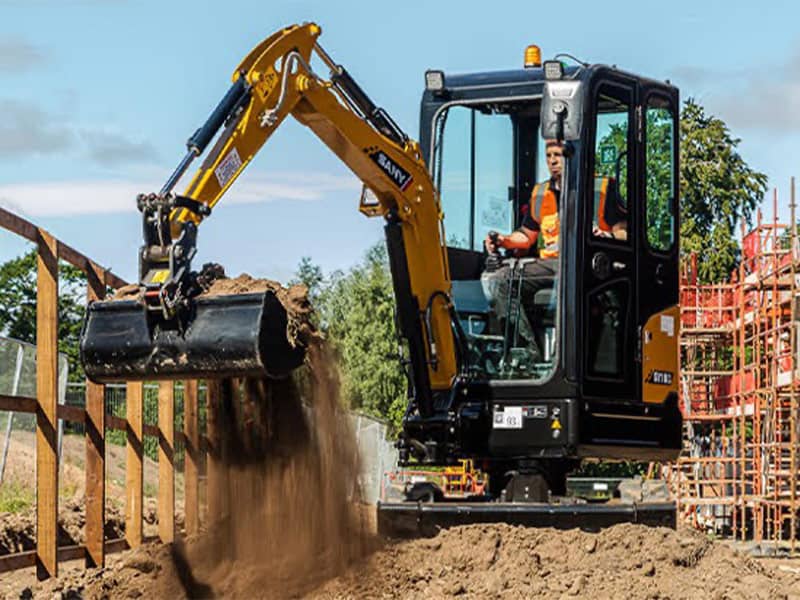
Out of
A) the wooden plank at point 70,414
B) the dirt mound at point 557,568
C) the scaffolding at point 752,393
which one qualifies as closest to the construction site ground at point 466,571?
the dirt mound at point 557,568

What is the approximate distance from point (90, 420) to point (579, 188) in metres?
4.06

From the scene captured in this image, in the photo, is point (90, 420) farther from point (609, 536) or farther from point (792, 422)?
point (792, 422)

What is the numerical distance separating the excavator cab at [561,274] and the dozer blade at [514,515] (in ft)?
1.81

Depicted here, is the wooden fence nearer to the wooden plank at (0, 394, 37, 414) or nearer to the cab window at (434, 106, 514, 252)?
Answer: the wooden plank at (0, 394, 37, 414)

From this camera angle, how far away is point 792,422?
25.3 m

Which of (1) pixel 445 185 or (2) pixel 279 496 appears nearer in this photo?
(2) pixel 279 496

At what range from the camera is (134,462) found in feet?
42.7

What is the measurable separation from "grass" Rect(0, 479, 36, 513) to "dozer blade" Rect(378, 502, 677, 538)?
3.55 metres

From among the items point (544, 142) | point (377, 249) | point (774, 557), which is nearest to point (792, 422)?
point (774, 557)

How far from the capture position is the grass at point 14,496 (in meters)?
13.2

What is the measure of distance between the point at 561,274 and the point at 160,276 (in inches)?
139

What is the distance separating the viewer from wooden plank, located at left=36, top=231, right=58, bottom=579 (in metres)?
9.96

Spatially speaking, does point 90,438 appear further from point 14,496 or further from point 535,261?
point 535,261

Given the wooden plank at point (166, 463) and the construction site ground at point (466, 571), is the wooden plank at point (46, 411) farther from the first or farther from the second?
the wooden plank at point (166, 463)
